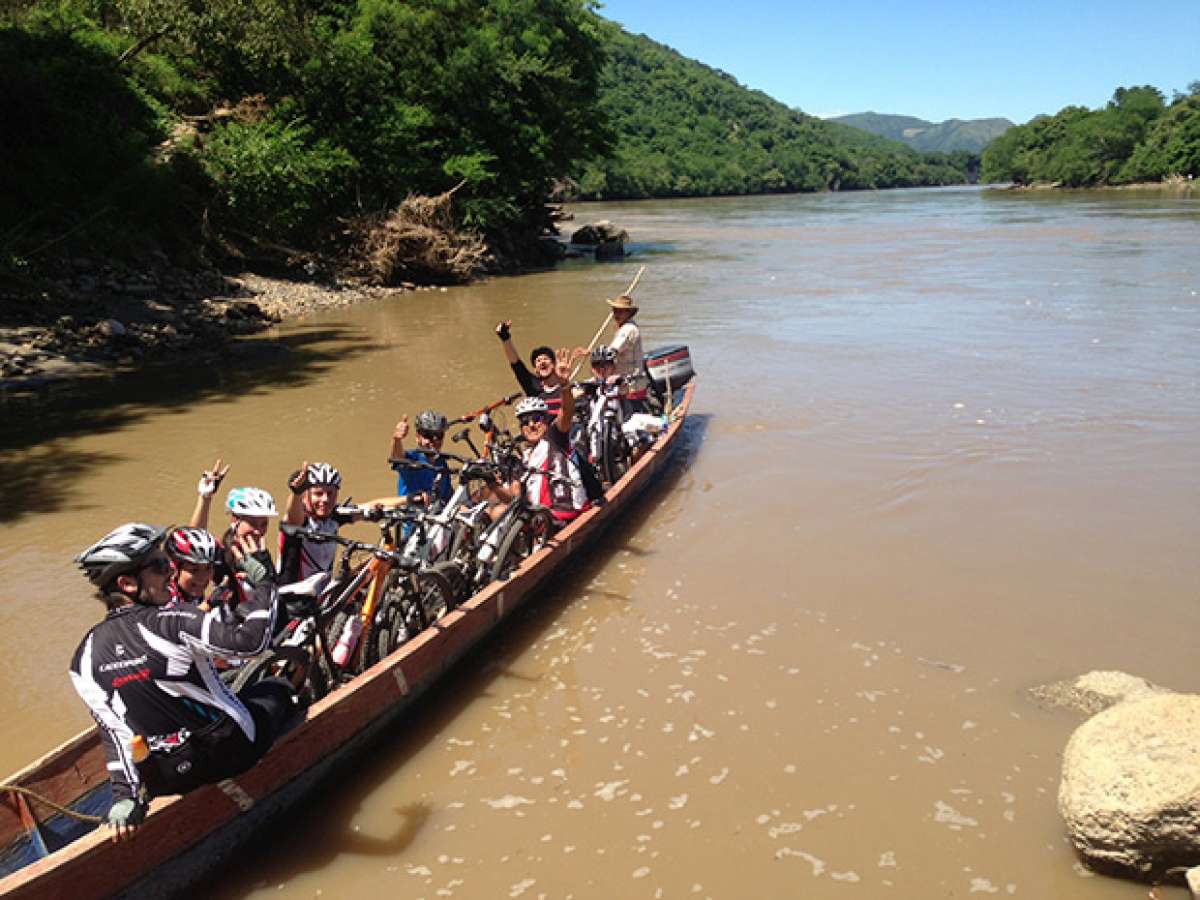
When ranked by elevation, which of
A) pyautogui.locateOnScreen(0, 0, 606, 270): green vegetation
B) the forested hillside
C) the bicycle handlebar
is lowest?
the bicycle handlebar

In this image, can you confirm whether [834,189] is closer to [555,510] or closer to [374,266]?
[374,266]

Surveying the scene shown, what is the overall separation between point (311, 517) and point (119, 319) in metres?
11.5

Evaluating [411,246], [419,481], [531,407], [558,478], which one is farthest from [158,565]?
[411,246]

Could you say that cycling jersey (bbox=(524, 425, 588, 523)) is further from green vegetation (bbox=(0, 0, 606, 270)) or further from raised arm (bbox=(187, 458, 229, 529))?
green vegetation (bbox=(0, 0, 606, 270))

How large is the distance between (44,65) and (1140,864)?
66.3 feet

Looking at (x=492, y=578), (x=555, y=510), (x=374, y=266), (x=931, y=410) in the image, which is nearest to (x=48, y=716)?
(x=492, y=578)

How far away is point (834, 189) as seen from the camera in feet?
429

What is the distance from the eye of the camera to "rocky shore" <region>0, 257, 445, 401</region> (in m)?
12.3

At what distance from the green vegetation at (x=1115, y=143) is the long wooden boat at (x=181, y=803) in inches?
3644

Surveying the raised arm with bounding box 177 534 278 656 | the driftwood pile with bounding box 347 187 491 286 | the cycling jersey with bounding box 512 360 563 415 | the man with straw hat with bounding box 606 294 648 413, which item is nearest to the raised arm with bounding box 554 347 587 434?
the cycling jersey with bounding box 512 360 563 415

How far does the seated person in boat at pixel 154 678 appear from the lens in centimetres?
296

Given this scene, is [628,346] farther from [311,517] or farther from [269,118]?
[269,118]

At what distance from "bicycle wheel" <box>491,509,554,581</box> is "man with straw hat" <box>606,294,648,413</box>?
8.39 ft

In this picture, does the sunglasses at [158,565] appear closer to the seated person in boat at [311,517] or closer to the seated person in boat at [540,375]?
the seated person in boat at [311,517]
